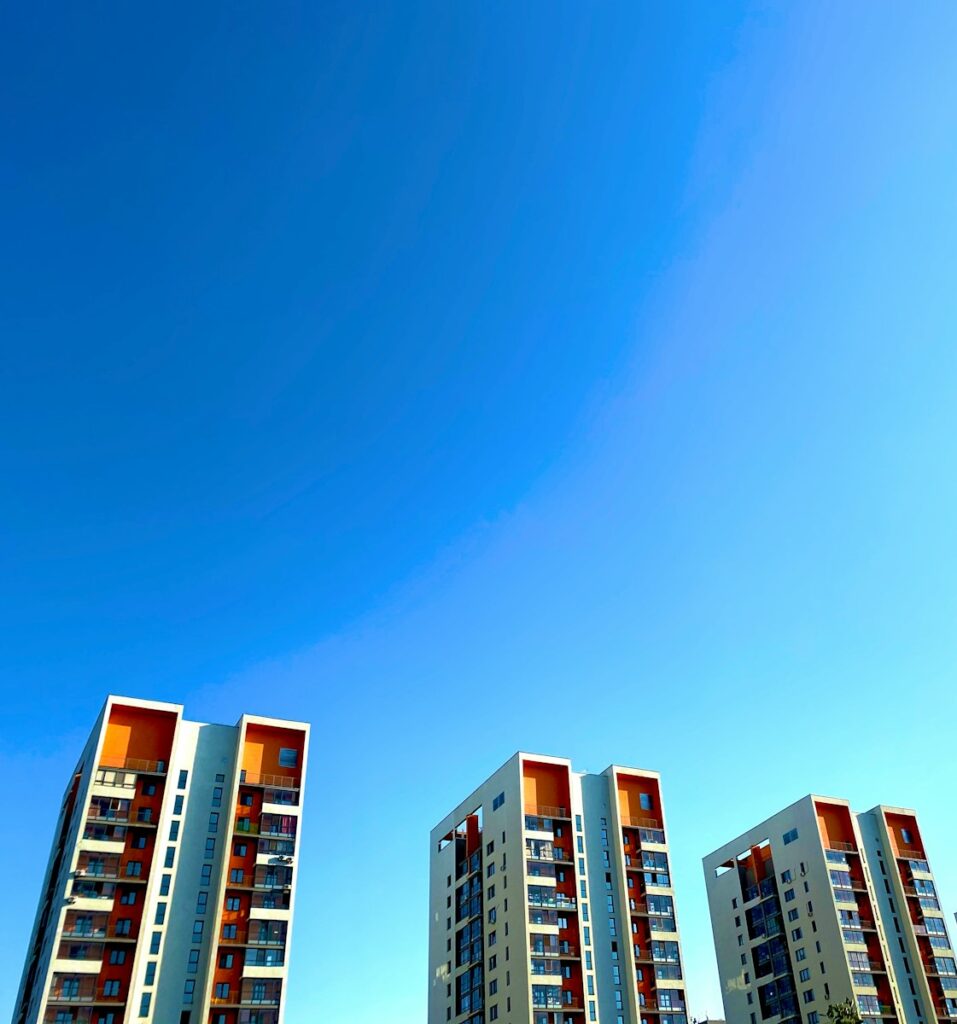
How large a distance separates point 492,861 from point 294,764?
25.9 metres

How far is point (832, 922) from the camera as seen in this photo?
354 feet

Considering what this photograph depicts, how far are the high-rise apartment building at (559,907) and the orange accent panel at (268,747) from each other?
80.1 ft

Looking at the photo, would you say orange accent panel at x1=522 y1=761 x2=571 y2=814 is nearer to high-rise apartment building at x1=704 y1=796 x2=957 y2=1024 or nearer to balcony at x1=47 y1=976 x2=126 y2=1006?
high-rise apartment building at x1=704 y1=796 x2=957 y2=1024

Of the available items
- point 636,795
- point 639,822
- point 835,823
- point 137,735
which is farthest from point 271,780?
point 835,823

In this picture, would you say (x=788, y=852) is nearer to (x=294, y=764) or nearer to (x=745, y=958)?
(x=745, y=958)

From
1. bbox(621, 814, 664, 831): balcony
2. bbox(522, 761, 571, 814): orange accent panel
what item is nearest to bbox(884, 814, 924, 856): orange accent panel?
bbox(621, 814, 664, 831): balcony

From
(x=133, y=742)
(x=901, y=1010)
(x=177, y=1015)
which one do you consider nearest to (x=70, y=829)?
(x=133, y=742)

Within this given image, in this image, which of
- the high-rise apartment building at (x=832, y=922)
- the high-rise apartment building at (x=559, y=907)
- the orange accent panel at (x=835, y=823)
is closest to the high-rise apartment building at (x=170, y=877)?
the high-rise apartment building at (x=559, y=907)

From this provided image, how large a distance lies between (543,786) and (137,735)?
142 ft

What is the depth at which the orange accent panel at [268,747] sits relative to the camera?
91.1 meters

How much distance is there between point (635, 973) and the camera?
92.9 metres

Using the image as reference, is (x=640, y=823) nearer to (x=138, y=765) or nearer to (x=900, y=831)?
(x=900, y=831)

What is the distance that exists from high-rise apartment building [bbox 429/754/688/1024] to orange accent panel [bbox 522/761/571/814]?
113 mm

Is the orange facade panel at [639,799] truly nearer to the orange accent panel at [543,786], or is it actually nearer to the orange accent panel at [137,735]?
the orange accent panel at [543,786]
